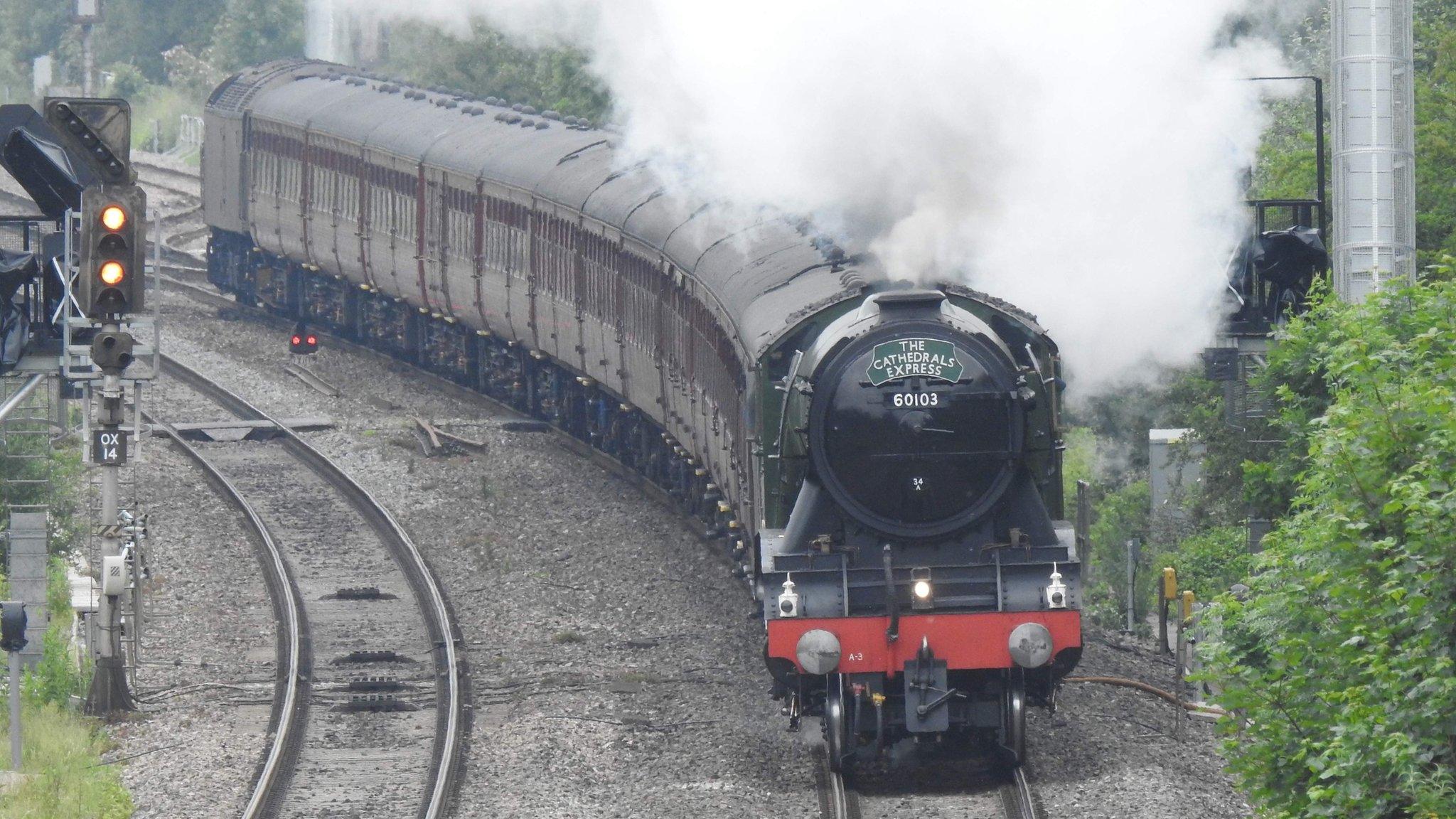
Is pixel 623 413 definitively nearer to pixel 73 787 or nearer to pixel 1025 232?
pixel 1025 232

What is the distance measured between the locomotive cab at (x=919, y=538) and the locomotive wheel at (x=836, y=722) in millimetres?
15

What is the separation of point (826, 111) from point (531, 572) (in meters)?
5.32

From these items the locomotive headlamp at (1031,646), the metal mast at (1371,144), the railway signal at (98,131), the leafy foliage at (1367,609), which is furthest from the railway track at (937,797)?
the metal mast at (1371,144)

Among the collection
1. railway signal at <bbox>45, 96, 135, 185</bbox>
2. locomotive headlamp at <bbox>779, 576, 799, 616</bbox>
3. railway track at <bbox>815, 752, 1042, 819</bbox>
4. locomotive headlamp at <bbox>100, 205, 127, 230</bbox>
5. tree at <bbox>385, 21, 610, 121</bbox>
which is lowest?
railway track at <bbox>815, 752, 1042, 819</bbox>

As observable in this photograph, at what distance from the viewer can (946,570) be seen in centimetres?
1316

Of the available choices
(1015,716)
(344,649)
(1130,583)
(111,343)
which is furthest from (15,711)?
(1130,583)

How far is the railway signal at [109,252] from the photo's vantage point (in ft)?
38.9

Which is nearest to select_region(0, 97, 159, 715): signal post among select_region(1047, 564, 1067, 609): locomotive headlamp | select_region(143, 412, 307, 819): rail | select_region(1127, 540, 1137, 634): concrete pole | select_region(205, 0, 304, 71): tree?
select_region(143, 412, 307, 819): rail

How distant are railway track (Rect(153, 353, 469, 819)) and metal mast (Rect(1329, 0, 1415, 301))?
23.6ft

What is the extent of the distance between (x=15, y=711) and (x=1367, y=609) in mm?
8256

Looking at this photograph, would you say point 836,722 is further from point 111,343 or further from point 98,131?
point 98,131

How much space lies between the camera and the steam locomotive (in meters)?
12.9

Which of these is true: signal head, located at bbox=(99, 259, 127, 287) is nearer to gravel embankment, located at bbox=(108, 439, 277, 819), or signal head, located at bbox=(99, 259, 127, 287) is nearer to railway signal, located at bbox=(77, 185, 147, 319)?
railway signal, located at bbox=(77, 185, 147, 319)

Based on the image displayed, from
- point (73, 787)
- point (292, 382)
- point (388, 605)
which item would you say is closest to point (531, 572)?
point (388, 605)
